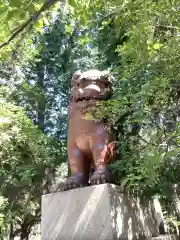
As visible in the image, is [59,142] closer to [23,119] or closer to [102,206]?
[23,119]

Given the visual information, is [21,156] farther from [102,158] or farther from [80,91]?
[102,158]

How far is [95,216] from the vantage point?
11.0 ft

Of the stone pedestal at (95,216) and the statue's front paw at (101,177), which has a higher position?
the statue's front paw at (101,177)

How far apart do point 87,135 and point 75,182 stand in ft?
1.95

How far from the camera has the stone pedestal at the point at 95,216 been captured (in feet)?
10.8

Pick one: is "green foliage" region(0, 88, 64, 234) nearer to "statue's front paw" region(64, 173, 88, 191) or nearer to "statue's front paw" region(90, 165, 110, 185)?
"statue's front paw" region(64, 173, 88, 191)

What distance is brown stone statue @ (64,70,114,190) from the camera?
3.83 m

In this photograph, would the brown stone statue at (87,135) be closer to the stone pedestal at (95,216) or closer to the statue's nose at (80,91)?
the statue's nose at (80,91)

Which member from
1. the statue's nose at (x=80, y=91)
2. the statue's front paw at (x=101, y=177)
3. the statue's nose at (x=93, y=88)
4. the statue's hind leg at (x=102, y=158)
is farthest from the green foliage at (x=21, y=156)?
the statue's front paw at (x=101, y=177)

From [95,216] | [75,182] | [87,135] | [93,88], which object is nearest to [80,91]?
[93,88]

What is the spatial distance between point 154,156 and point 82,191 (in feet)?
3.13

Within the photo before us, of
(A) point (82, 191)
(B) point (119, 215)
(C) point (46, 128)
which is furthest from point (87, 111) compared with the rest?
(C) point (46, 128)

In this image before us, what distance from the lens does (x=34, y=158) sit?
25.6 ft

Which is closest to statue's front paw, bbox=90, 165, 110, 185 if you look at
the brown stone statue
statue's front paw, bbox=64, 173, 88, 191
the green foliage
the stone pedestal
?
the brown stone statue
